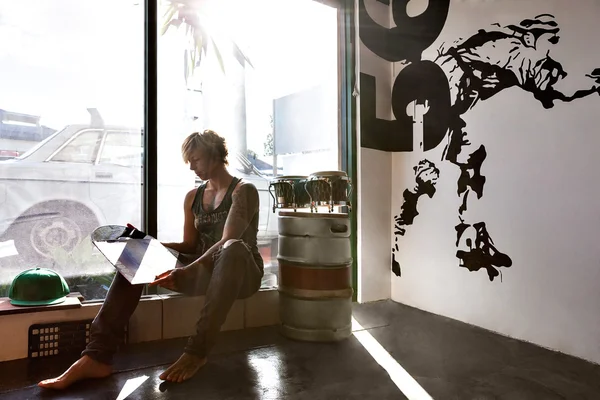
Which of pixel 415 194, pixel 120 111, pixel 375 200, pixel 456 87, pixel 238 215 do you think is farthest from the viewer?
pixel 375 200

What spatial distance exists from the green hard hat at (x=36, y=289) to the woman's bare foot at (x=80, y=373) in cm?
46

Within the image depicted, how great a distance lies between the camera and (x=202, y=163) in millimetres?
2258

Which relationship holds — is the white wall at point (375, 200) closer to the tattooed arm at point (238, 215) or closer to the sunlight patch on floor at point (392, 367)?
the sunlight patch on floor at point (392, 367)

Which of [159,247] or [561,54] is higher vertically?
[561,54]

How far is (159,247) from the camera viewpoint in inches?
85.7

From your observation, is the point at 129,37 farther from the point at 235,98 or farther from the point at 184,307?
the point at 184,307

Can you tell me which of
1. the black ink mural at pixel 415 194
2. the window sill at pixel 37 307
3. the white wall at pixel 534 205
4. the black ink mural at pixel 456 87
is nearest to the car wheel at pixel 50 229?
the window sill at pixel 37 307

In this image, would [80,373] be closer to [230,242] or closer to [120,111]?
[230,242]

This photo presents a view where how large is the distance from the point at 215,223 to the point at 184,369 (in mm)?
745

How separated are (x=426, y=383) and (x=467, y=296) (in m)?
1.00

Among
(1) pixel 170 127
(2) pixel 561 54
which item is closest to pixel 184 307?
(1) pixel 170 127

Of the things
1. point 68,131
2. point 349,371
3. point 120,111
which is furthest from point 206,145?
point 349,371

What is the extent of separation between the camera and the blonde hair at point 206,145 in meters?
2.25

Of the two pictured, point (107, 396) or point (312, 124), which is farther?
point (312, 124)
